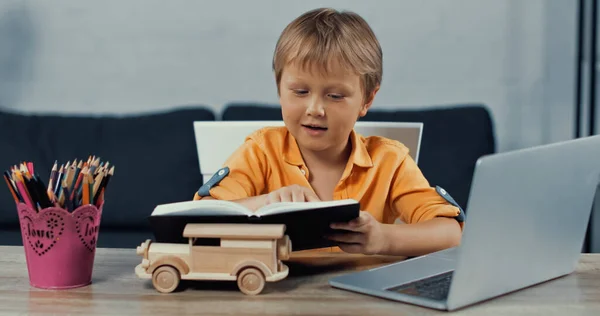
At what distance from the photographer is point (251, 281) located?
0.98m

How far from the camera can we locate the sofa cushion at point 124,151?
2557 millimetres

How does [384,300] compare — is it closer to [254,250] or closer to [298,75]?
[254,250]

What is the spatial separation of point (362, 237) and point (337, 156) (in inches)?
15.6

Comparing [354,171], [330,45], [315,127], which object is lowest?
[354,171]

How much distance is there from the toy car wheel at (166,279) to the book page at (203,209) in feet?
0.25

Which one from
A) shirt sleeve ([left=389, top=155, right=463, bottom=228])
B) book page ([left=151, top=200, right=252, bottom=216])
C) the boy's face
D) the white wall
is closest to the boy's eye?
the boy's face

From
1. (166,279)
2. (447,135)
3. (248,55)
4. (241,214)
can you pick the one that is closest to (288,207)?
(241,214)

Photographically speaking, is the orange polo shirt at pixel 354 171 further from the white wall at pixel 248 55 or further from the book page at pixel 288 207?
the white wall at pixel 248 55

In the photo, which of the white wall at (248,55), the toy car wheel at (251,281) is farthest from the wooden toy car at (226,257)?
the white wall at (248,55)

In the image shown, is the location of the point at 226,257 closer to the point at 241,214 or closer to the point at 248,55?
the point at 241,214

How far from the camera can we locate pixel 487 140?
2.61 meters

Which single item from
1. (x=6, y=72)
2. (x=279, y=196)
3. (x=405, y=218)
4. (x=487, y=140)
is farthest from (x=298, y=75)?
(x=6, y=72)

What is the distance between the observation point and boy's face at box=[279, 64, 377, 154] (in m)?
1.33

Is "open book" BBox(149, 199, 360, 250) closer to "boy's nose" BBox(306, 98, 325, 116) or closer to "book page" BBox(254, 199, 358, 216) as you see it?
"book page" BBox(254, 199, 358, 216)
